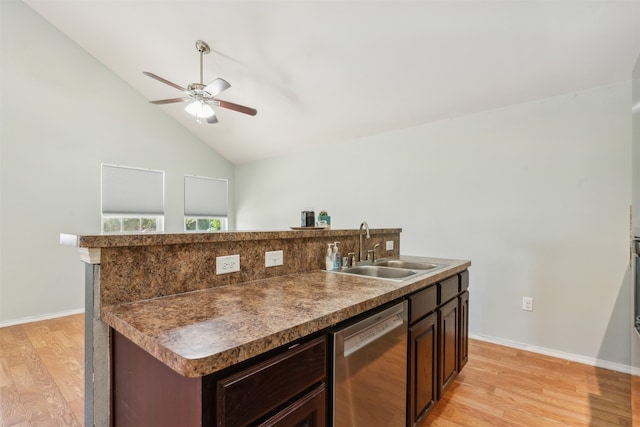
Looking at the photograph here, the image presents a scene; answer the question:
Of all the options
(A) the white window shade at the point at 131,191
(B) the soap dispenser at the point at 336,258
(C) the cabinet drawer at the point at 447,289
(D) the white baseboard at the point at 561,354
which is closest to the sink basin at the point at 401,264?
(C) the cabinet drawer at the point at 447,289

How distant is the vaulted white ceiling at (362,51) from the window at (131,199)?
4.56 feet

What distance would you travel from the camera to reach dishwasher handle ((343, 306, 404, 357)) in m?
1.09

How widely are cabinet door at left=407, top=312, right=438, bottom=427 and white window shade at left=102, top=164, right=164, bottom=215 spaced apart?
468 centimetres

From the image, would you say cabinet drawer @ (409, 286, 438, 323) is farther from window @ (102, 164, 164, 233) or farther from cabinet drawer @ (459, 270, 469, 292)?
window @ (102, 164, 164, 233)

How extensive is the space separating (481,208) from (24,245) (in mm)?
5476

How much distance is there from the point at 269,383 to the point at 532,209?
3.03 metres

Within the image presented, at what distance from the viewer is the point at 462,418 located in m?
1.85

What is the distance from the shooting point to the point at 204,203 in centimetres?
569

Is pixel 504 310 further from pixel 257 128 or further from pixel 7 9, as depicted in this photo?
pixel 7 9

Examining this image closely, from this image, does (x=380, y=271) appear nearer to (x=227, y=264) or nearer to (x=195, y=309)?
(x=227, y=264)

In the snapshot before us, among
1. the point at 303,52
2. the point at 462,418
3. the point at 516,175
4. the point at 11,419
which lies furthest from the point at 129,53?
the point at 462,418

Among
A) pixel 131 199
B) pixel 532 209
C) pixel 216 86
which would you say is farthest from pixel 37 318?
pixel 532 209

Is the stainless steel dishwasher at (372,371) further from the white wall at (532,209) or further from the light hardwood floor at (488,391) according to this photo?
the white wall at (532,209)

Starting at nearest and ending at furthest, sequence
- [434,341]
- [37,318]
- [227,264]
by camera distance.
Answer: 1. [227,264]
2. [434,341]
3. [37,318]
